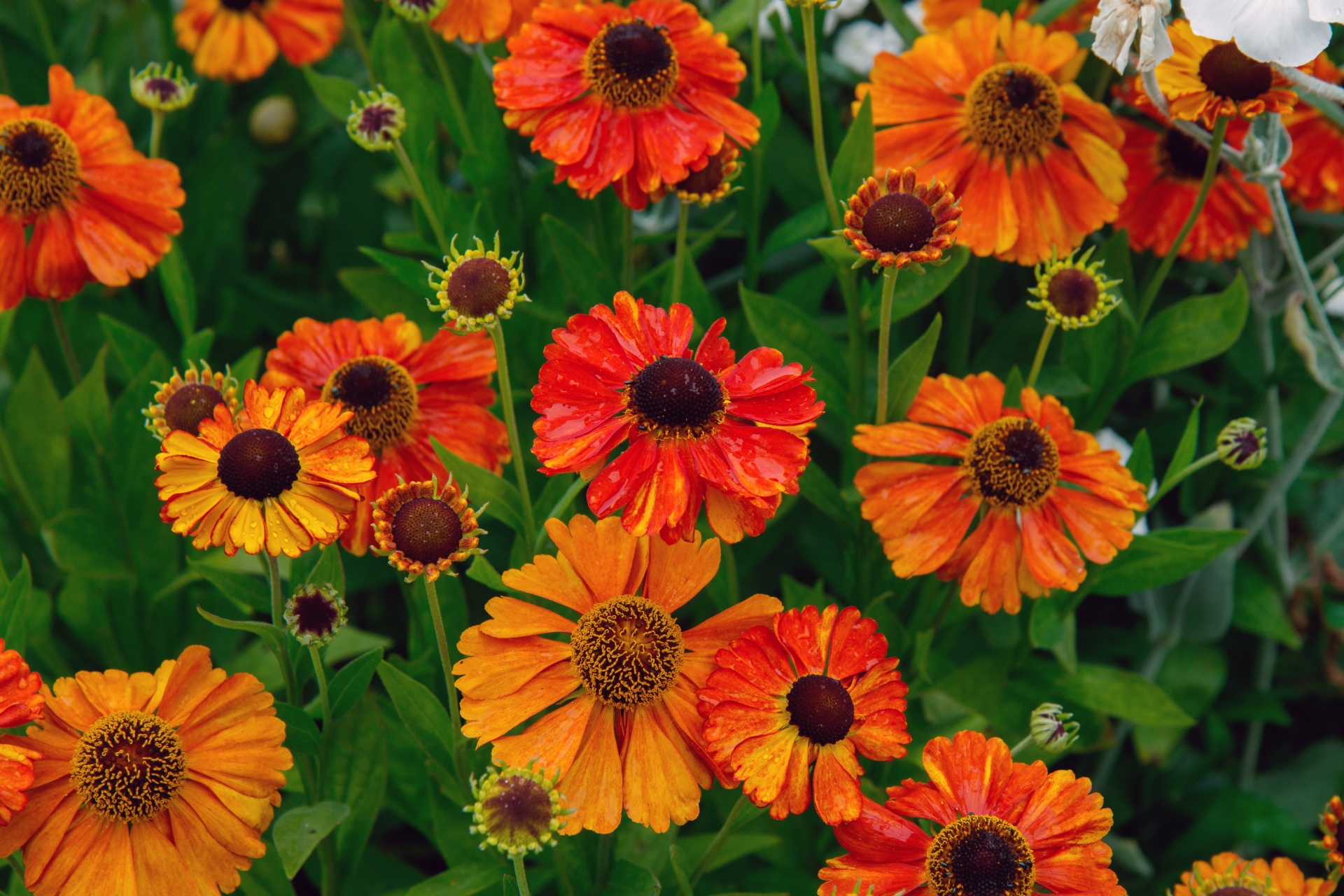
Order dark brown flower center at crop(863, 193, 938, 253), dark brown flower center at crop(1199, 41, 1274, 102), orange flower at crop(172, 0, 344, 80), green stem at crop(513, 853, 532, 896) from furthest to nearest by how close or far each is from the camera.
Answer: orange flower at crop(172, 0, 344, 80) < dark brown flower center at crop(1199, 41, 1274, 102) < dark brown flower center at crop(863, 193, 938, 253) < green stem at crop(513, 853, 532, 896)

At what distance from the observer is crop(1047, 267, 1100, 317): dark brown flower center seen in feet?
2.68

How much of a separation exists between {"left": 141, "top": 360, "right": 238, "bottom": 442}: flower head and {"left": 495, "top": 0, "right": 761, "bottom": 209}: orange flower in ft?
0.96

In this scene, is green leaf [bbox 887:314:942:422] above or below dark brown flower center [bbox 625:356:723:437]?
above

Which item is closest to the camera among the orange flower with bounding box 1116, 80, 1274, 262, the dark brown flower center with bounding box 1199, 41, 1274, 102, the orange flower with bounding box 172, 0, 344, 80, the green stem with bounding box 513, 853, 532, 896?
the green stem with bounding box 513, 853, 532, 896

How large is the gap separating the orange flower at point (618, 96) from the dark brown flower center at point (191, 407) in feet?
0.99

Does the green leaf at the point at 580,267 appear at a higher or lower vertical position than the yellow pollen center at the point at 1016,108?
lower

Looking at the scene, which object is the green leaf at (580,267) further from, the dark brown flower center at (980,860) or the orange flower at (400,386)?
the dark brown flower center at (980,860)

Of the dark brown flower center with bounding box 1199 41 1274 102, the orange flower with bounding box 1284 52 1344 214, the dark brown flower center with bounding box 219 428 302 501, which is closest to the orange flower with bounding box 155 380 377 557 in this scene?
the dark brown flower center with bounding box 219 428 302 501

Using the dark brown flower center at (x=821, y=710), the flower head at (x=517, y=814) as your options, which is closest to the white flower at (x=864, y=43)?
the dark brown flower center at (x=821, y=710)

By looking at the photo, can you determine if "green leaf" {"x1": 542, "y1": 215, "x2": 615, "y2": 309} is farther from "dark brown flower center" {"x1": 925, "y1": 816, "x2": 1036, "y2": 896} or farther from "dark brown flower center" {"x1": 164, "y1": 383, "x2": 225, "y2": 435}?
"dark brown flower center" {"x1": 925, "y1": 816, "x2": 1036, "y2": 896}

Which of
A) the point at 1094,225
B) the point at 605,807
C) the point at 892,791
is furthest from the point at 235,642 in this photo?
the point at 1094,225

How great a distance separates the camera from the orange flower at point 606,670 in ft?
2.25

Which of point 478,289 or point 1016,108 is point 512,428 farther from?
point 1016,108

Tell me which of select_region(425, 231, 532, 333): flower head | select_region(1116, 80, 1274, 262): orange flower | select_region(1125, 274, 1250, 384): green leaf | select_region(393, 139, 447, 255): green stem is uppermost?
select_region(1116, 80, 1274, 262): orange flower
